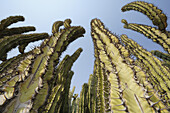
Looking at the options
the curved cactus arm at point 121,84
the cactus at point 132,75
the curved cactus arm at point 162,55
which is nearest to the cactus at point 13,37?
the cactus at point 132,75

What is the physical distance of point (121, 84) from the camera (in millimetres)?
1290

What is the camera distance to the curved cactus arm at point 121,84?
3.46ft

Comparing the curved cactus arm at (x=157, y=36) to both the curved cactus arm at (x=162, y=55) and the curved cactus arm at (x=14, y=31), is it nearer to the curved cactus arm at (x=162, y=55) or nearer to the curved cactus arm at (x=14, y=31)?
the curved cactus arm at (x=162, y=55)

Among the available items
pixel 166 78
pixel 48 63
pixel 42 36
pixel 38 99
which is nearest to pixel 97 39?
pixel 48 63

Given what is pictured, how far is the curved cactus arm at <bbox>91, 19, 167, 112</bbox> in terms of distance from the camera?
1.05 metres

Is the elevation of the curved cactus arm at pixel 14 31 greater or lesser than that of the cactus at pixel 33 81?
greater

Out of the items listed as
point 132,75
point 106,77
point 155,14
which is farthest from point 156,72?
point 132,75

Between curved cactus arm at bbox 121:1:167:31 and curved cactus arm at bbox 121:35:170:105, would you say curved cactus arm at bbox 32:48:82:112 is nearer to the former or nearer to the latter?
curved cactus arm at bbox 121:35:170:105

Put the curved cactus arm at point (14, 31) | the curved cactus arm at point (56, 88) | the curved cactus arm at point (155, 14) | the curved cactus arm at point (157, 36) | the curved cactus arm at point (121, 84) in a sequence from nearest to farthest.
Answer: the curved cactus arm at point (121, 84)
the curved cactus arm at point (56, 88)
the curved cactus arm at point (157, 36)
the curved cactus arm at point (155, 14)
the curved cactus arm at point (14, 31)

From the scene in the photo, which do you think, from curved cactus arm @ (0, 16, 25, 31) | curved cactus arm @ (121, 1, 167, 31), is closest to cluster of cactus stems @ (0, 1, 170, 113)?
curved cactus arm @ (121, 1, 167, 31)

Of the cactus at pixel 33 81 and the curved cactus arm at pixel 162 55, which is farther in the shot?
the curved cactus arm at pixel 162 55

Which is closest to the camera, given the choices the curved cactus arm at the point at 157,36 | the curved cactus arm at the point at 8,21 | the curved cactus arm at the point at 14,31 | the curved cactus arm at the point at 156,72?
the curved cactus arm at the point at 156,72

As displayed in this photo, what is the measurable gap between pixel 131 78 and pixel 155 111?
0.41m

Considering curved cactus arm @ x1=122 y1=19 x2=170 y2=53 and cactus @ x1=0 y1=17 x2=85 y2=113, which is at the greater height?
curved cactus arm @ x1=122 y1=19 x2=170 y2=53
